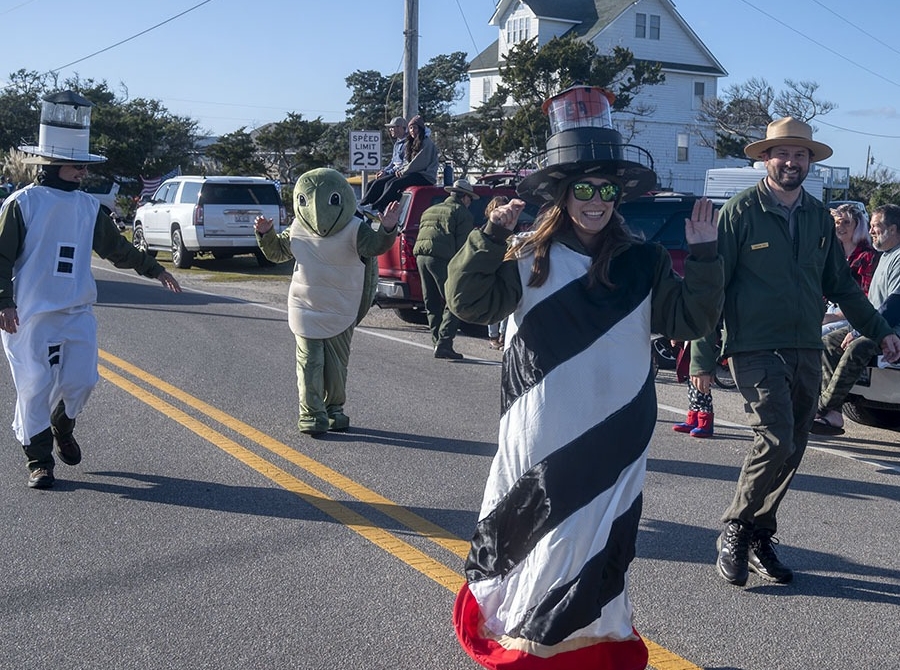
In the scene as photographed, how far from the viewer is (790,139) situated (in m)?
4.93

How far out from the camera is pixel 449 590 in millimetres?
4789

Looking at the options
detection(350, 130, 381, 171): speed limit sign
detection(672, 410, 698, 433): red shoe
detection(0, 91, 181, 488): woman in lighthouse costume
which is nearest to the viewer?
detection(0, 91, 181, 488): woman in lighthouse costume

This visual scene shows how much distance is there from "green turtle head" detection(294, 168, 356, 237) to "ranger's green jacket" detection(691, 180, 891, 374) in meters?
3.11

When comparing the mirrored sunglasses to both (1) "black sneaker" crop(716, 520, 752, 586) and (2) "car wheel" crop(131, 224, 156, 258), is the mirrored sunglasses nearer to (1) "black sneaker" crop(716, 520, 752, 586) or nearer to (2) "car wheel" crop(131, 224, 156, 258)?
(1) "black sneaker" crop(716, 520, 752, 586)

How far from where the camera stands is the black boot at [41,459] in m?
6.21

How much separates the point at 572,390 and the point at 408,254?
9700 millimetres

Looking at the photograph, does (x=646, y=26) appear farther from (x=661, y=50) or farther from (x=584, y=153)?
(x=584, y=153)

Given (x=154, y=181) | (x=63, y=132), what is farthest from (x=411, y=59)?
(x=154, y=181)

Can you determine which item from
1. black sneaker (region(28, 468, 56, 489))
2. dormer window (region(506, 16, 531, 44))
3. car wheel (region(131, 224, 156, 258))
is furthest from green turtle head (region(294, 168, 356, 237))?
dormer window (region(506, 16, 531, 44))

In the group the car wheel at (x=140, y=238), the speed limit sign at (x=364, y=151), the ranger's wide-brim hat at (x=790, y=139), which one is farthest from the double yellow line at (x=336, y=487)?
the car wheel at (x=140, y=238)

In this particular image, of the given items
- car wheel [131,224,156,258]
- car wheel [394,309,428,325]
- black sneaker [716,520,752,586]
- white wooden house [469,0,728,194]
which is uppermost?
white wooden house [469,0,728,194]

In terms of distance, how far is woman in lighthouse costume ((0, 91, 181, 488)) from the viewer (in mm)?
6117

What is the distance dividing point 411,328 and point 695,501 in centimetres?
803

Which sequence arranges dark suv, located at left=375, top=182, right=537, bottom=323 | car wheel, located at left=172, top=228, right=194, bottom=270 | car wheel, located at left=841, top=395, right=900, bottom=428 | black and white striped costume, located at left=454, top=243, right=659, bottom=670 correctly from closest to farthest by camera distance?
black and white striped costume, located at left=454, top=243, right=659, bottom=670 → car wheel, located at left=841, top=395, right=900, bottom=428 → dark suv, located at left=375, top=182, right=537, bottom=323 → car wheel, located at left=172, top=228, right=194, bottom=270
